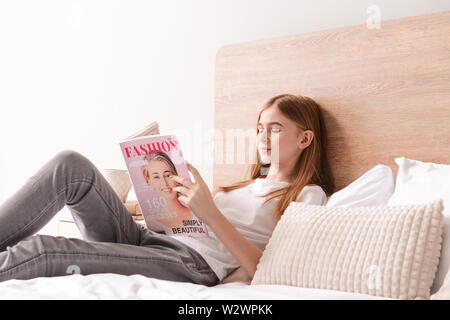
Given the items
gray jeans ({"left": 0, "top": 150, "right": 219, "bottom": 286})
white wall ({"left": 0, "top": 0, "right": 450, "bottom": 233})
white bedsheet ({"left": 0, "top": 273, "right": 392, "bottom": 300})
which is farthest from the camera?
white wall ({"left": 0, "top": 0, "right": 450, "bottom": 233})

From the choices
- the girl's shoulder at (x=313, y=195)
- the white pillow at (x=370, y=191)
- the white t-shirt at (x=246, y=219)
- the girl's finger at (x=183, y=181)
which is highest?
the girl's finger at (x=183, y=181)

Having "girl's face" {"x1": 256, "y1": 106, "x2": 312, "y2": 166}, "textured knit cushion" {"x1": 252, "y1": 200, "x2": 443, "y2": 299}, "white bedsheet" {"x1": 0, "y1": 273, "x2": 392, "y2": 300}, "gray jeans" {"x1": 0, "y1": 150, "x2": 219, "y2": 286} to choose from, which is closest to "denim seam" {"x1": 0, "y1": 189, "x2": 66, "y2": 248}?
"gray jeans" {"x1": 0, "y1": 150, "x2": 219, "y2": 286}

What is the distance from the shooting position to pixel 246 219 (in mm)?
1358

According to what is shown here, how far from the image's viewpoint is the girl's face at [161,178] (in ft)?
3.95

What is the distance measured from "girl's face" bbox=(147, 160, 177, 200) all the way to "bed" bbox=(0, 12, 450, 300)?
0.25 m

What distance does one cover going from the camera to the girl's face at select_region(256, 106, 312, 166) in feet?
4.84

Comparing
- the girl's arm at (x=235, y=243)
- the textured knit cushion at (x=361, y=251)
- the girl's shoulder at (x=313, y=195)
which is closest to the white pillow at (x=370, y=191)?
the girl's shoulder at (x=313, y=195)

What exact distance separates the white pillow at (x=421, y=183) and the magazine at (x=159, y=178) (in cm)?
52

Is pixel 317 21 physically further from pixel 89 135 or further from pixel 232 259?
pixel 89 135

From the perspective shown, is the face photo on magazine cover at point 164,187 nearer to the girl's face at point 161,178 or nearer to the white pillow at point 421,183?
the girl's face at point 161,178

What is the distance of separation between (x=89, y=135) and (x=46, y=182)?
1.32m

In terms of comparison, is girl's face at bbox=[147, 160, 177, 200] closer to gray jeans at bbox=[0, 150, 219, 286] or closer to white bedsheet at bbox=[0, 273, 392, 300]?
gray jeans at bbox=[0, 150, 219, 286]

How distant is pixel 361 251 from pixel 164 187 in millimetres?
521

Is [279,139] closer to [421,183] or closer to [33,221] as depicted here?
[421,183]
